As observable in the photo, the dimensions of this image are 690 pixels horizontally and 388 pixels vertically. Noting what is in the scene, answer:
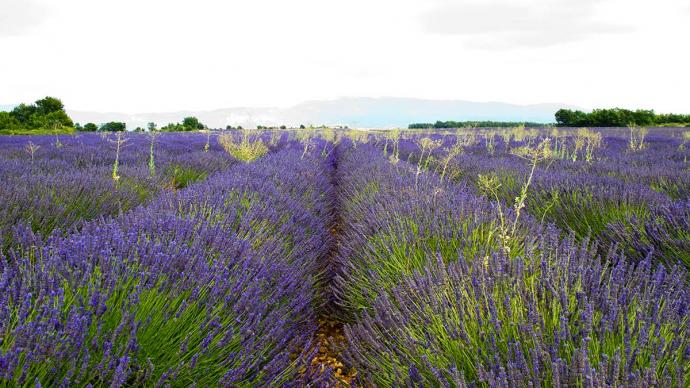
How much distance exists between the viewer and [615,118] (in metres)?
32.6

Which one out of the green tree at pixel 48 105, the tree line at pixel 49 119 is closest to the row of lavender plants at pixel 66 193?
the tree line at pixel 49 119

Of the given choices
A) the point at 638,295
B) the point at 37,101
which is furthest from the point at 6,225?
the point at 37,101

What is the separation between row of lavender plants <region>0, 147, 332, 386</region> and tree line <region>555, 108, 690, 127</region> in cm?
3575

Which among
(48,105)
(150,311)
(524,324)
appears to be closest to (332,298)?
(150,311)

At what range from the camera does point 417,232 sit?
8.90ft

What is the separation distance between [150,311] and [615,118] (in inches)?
1479

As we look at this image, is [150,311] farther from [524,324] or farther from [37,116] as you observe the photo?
[37,116]

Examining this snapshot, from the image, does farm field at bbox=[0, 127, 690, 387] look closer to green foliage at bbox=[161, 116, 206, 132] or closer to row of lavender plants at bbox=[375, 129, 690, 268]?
row of lavender plants at bbox=[375, 129, 690, 268]

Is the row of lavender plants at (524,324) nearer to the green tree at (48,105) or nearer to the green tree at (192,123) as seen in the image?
the green tree at (192,123)

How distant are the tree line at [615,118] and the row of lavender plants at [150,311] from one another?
35754mm

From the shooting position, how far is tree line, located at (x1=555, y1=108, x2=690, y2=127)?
3262 centimetres

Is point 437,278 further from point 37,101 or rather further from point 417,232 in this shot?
point 37,101

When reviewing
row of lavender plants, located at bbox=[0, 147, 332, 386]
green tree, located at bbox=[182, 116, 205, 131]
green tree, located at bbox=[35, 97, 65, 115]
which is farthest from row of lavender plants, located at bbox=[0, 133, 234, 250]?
green tree, located at bbox=[35, 97, 65, 115]

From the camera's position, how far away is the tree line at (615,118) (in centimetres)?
3262
